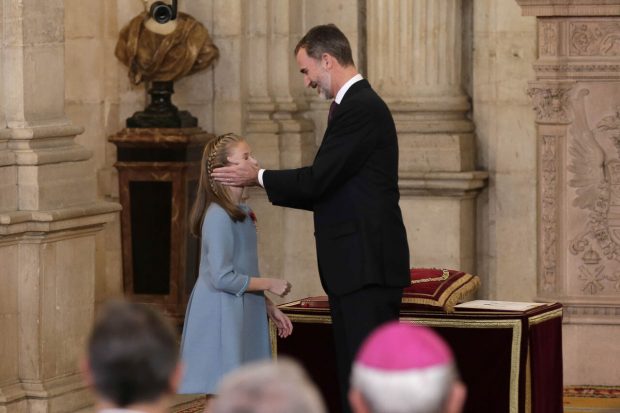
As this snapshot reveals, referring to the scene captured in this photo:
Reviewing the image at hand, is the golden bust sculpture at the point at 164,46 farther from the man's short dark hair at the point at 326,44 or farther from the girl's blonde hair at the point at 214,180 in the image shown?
Result: the man's short dark hair at the point at 326,44

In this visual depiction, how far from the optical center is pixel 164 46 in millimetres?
10500

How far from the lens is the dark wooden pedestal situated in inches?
415

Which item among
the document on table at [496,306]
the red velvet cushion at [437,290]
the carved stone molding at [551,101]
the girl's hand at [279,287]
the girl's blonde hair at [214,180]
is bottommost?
the document on table at [496,306]

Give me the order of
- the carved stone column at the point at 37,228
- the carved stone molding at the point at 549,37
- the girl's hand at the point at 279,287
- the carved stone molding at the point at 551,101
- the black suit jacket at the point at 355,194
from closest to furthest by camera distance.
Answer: the black suit jacket at the point at 355,194
the girl's hand at the point at 279,287
the carved stone column at the point at 37,228
the carved stone molding at the point at 549,37
the carved stone molding at the point at 551,101

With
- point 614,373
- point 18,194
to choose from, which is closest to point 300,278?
point 614,373

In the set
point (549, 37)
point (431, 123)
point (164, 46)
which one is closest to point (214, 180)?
point (549, 37)

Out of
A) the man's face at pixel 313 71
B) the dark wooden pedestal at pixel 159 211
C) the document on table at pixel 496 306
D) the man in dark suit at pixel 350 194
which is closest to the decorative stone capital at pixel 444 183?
the dark wooden pedestal at pixel 159 211

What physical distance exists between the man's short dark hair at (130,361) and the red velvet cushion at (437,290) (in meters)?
3.96

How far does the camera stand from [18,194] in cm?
824

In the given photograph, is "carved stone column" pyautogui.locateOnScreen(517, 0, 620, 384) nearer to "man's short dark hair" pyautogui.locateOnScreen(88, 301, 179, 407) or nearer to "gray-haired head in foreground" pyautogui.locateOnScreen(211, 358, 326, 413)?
"man's short dark hair" pyautogui.locateOnScreen(88, 301, 179, 407)

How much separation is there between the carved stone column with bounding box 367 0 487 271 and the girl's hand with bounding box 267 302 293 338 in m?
3.29

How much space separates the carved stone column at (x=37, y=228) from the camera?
819 centimetres

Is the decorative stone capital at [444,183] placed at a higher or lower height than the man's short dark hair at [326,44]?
lower

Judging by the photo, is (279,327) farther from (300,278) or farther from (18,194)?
(300,278)
